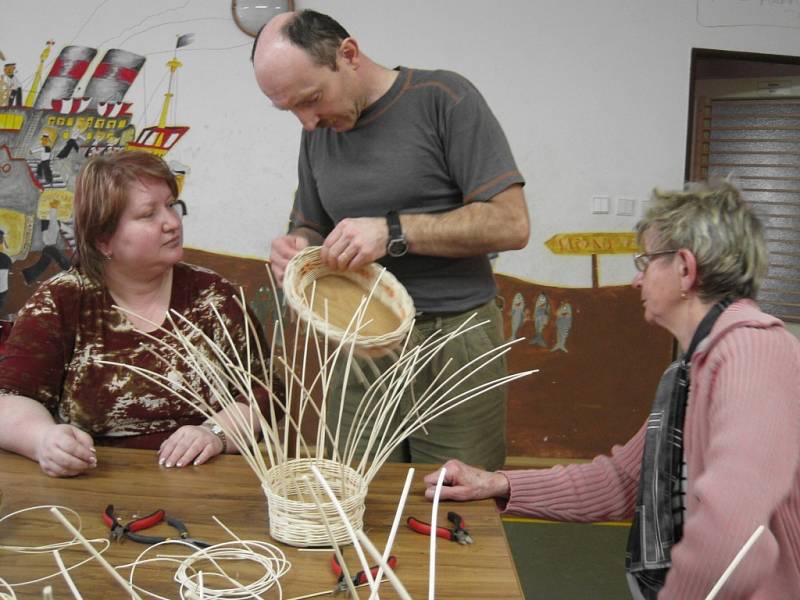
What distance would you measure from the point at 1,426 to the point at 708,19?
12.5 feet

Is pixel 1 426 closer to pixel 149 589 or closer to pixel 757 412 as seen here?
pixel 149 589

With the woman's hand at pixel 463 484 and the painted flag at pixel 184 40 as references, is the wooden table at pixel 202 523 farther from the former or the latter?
the painted flag at pixel 184 40

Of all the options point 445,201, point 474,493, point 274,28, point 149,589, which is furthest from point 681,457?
point 274,28

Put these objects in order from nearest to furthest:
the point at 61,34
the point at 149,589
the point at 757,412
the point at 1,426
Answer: the point at 149,589 → the point at 757,412 → the point at 1,426 → the point at 61,34

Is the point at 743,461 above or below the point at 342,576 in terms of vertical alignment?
above

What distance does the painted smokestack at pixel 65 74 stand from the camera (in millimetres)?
3721

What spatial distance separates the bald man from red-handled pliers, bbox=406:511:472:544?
0.50 m

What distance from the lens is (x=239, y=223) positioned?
3855mm

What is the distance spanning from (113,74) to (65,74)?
246 mm

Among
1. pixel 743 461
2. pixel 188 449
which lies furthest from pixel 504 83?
pixel 743 461

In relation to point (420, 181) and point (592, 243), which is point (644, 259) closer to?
point (420, 181)

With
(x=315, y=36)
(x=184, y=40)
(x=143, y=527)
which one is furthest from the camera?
(x=184, y=40)

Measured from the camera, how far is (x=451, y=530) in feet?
3.98

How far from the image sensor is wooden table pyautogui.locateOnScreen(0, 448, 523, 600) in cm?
104
